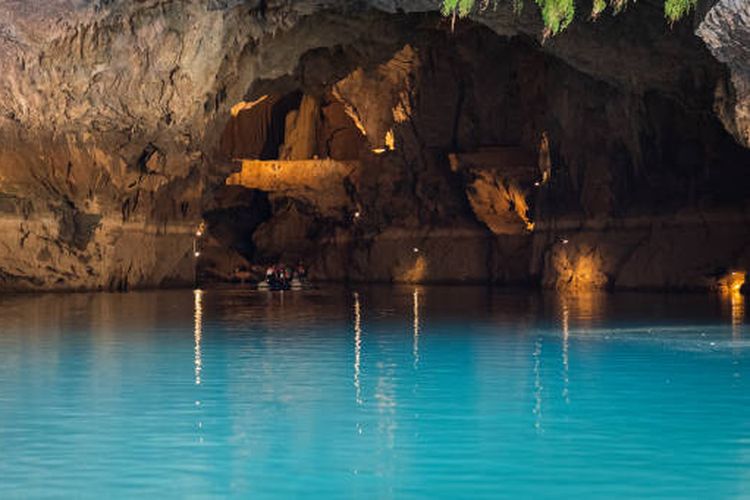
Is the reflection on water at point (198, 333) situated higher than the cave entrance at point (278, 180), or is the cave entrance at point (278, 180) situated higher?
the cave entrance at point (278, 180)

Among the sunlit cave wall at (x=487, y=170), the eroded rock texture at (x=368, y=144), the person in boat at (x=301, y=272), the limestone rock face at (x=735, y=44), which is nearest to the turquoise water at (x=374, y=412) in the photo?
the limestone rock face at (x=735, y=44)

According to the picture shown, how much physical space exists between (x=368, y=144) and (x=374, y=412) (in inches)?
1966

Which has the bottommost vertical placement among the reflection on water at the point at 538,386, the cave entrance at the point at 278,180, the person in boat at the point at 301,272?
the person in boat at the point at 301,272

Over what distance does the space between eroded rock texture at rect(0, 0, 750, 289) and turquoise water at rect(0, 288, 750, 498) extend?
7223 mm

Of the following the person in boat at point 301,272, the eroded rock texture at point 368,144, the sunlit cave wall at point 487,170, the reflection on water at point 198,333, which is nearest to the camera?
the reflection on water at point 198,333

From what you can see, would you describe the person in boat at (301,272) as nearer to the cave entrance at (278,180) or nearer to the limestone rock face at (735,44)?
the cave entrance at (278,180)

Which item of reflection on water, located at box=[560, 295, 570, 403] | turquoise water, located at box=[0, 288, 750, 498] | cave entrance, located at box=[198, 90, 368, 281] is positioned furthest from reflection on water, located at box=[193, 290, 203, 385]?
cave entrance, located at box=[198, 90, 368, 281]

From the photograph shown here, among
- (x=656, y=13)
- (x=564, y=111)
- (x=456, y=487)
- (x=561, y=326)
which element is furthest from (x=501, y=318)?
(x=564, y=111)

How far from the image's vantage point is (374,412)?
414 inches

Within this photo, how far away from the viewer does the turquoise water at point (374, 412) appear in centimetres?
761

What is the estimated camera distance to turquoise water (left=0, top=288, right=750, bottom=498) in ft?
25.0

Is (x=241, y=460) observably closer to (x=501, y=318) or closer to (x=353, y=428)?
(x=353, y=428)

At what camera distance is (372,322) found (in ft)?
78.1

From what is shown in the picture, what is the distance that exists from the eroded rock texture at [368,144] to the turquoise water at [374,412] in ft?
23.7
